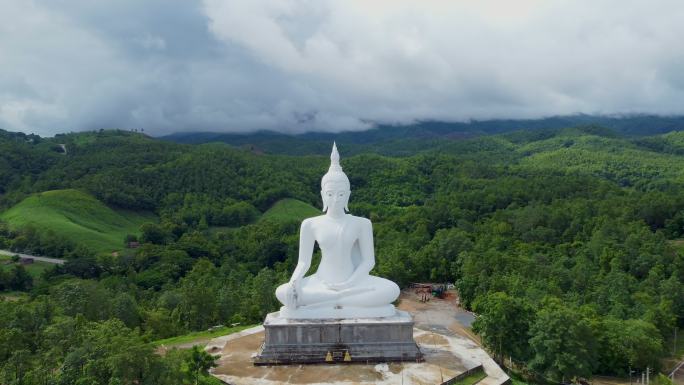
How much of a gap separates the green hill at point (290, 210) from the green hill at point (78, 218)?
1467 cm

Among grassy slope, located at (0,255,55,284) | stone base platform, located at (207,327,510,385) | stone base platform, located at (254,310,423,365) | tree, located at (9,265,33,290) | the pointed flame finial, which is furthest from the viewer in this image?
grassy slope, located at (0,255,55,284)

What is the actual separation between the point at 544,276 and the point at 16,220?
54.2 metres

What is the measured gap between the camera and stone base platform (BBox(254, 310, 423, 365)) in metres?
16.1

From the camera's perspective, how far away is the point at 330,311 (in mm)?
16688

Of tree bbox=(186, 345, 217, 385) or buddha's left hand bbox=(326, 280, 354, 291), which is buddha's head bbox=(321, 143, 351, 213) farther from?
tree bbox=(186, 345, 217, 385)

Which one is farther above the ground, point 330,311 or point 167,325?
point 330,311

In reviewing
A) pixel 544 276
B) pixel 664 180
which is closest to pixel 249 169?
pixel 664 180

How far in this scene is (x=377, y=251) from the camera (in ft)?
128

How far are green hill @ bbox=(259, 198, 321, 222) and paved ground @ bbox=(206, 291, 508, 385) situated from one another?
54.4m

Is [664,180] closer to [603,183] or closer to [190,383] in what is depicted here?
[603,183]

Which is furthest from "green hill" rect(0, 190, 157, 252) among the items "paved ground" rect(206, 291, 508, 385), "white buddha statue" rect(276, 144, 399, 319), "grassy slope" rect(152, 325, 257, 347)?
"white buddha statue" rect(276, 144, 399, 319)

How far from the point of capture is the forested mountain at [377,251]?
1691 centimetres

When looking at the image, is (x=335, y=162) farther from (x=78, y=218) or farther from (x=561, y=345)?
(x=78, y=218)

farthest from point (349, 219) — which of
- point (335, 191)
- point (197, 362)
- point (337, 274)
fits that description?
Answer: point (197, 362)
